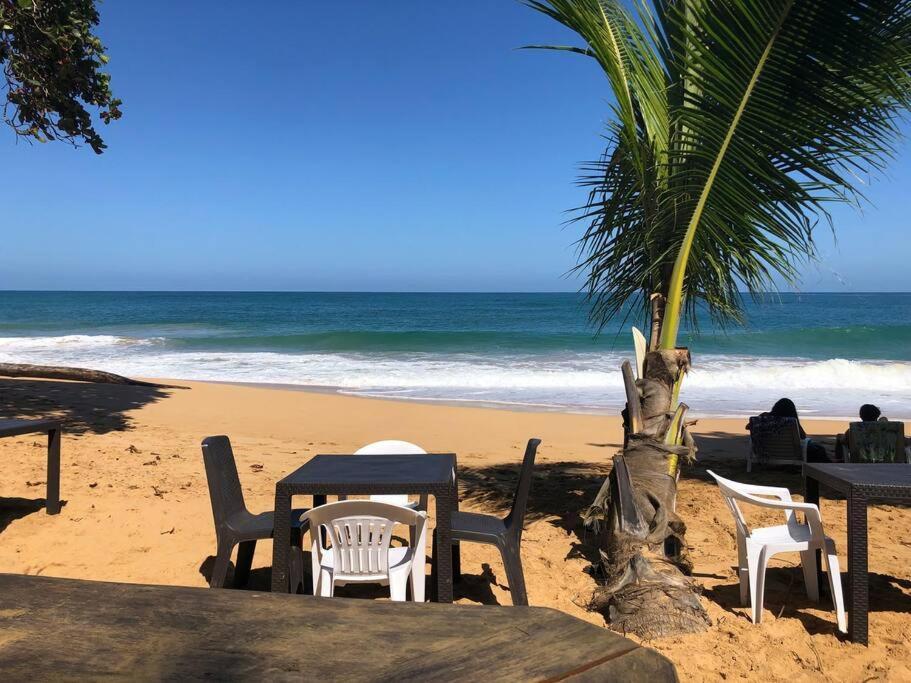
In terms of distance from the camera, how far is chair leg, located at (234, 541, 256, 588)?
11.9 feet

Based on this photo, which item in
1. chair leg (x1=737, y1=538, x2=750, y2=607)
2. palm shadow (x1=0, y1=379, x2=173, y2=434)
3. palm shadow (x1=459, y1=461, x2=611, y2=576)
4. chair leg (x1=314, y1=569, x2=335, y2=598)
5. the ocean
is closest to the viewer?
chair leg (x1=314, y1=569, x2=335, y2=598)

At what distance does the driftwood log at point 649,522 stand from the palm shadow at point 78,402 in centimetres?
623

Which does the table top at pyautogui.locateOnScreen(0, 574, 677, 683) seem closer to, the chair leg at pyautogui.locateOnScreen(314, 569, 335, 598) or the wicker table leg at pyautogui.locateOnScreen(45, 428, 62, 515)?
the chair leg at pyautogui.locateOnScreen(314, 569, 335, 598)

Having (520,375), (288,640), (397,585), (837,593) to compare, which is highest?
(288,640)

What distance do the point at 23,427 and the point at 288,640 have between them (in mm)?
3925

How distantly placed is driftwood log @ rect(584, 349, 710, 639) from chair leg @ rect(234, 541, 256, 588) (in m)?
1.84

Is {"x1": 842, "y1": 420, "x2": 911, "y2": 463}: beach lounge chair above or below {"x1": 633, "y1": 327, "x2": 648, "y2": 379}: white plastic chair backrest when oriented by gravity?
below

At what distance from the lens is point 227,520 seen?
337 cm

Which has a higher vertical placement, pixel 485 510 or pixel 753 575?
pixel 753 575

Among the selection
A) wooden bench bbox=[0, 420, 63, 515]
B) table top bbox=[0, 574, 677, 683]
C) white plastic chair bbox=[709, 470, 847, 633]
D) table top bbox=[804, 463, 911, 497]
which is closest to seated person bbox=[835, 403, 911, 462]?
table top bbox=[804, 463, 911, 497]

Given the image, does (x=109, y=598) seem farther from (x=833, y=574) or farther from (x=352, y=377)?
(x=352, y=377)

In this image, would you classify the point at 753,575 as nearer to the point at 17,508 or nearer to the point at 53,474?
the point at 53,474

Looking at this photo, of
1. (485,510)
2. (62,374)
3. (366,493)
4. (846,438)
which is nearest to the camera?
(366,493)

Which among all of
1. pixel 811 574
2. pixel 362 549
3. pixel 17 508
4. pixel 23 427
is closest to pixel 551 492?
pixel 811 574
